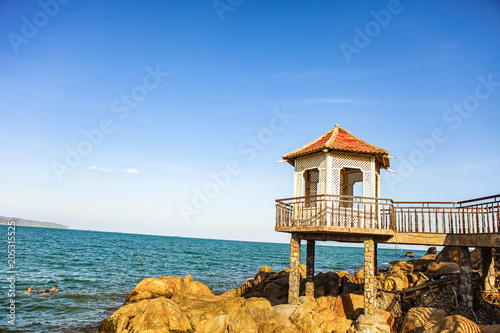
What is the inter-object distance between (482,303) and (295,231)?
25.5ft

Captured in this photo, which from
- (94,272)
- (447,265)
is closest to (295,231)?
(447,265)

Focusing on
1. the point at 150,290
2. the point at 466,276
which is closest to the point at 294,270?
the point at 466,276

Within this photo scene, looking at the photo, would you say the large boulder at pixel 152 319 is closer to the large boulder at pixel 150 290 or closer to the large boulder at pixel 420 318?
the large boulder at pixel 150 290

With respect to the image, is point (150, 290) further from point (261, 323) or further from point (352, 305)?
point (352, 305)

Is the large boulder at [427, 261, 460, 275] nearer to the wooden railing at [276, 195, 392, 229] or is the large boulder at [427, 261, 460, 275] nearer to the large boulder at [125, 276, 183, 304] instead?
the wooden railing at [276, 195, 392, 229]

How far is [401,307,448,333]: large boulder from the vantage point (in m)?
12.6

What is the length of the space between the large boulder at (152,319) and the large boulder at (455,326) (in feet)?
27.6

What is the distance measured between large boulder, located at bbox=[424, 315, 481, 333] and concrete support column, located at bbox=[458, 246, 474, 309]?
3.38 metres

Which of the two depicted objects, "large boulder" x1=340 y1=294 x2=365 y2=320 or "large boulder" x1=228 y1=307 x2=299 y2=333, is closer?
"large boulder" x1=228 y1=307 x2=299 y2=333

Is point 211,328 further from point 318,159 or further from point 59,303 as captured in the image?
point 59,303

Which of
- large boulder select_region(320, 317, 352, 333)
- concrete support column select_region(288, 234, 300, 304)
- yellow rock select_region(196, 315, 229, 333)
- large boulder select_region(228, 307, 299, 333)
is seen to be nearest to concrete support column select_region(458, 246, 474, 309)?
large boulder select_region(320, 317, 352, 333)

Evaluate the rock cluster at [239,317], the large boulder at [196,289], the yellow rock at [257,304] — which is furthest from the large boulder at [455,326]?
the large boulder at [196,289]

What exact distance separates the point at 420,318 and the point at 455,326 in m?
2.37

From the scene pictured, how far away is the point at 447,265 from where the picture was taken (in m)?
18.9
